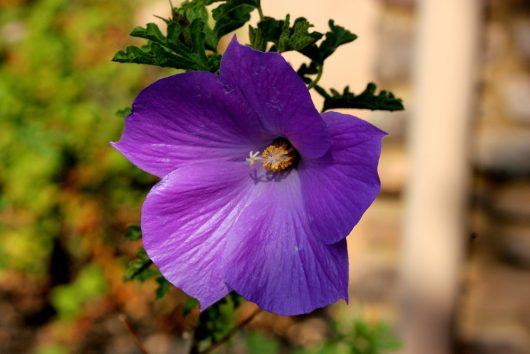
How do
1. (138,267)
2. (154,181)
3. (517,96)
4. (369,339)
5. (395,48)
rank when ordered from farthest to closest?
(395,48), (517,96), (154,181), (369,339), (138,267)

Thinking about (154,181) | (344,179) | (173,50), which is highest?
(173,50)

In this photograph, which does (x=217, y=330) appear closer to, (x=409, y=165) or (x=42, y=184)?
(x=409, y=165)

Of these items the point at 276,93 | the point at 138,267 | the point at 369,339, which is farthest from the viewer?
the point at 369,339

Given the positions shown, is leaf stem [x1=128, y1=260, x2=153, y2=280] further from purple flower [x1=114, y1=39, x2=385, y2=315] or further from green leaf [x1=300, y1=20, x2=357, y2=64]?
green leaf [x1=300, y1=20, x2=357, y2=64]

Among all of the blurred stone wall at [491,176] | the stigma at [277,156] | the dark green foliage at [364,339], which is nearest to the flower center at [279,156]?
the stigma at [277,156]

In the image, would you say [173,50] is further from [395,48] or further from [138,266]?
[395,48]

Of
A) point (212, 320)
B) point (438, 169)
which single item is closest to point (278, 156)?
point (212, 320)
